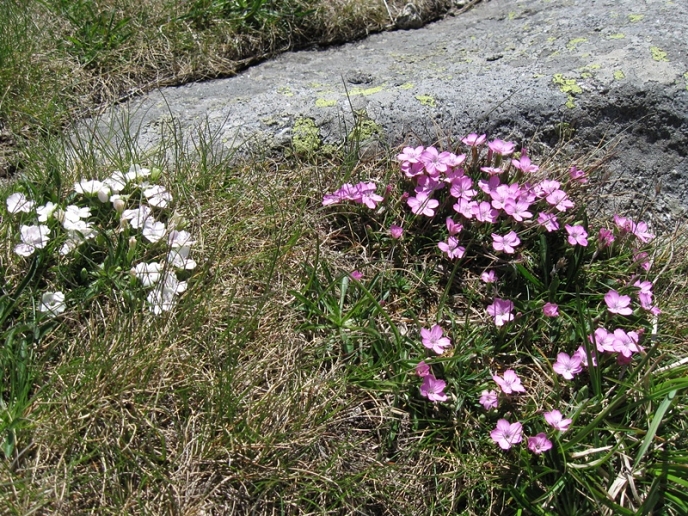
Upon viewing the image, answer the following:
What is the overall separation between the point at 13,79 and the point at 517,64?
2.54 m

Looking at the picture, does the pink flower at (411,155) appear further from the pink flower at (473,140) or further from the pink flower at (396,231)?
the pink flower at (396,231)

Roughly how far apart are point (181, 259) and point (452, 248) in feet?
3.44

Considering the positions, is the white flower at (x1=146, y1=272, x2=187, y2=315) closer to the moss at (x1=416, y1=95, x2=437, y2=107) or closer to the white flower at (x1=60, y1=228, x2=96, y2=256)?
the white flower at (x1=60, y1=228, x2=96, y2=256)

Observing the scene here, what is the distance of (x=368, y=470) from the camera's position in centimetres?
205

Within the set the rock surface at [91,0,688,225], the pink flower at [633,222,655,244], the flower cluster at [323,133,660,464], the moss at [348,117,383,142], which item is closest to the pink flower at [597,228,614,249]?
the flower cluster at [323,133,660,464]

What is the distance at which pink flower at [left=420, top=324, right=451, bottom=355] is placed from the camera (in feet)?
7.38

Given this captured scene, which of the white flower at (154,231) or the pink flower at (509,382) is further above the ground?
the white flower at (154,231)

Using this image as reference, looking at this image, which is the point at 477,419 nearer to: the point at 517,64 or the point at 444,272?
the point at 444,272

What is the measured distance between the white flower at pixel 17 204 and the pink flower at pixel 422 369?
1.59 meters

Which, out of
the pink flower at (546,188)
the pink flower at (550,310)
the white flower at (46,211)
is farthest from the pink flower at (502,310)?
the white flower at (46,211)

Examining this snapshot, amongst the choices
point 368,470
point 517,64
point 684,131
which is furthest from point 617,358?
point 517,64

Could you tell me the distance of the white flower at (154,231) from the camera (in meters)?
2.43

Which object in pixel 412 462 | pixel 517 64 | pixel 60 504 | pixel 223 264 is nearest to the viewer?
pixel 60 504

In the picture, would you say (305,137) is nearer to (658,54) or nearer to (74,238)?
(74,238)
